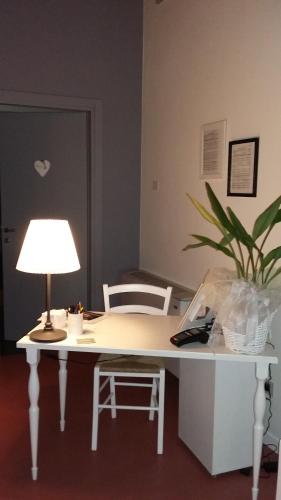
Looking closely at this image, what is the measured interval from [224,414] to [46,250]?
1.15m

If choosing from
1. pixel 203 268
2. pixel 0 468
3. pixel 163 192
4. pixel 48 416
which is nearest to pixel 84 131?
pixel 163 192

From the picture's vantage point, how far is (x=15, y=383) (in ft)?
10.8

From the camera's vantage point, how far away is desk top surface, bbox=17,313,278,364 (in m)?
2.00

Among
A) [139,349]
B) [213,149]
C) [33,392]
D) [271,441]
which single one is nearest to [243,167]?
[213,149]

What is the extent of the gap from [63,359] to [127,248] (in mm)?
1749

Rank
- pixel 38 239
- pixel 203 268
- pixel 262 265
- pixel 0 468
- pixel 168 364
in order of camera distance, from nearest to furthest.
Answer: pixel 262 265, pixel 38 239, pixel 0 468, pixel 203 268, pixel 168 364

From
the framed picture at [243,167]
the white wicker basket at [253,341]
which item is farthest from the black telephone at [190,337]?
the framed picture at [243,167]

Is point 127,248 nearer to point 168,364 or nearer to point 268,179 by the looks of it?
point 168,364

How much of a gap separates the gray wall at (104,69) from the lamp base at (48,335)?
195 centimetres

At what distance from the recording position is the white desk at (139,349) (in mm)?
1989

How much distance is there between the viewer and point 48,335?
217 centimetres

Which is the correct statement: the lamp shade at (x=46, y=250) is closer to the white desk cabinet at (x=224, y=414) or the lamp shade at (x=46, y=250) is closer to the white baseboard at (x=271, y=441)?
the white desk cabinet at (x=224, y=414)

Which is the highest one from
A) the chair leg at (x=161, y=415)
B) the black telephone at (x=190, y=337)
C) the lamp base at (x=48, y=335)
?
the black telephone at (x=190, y=337)

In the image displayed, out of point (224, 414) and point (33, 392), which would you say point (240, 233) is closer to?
point (224, 414)
